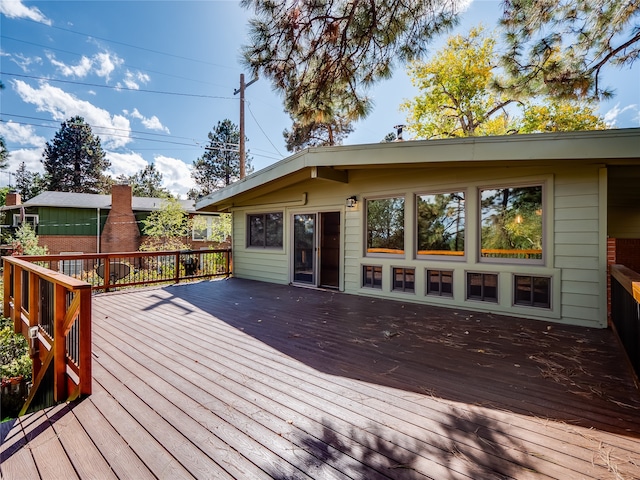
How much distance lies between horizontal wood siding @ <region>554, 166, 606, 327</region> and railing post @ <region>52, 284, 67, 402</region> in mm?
5391

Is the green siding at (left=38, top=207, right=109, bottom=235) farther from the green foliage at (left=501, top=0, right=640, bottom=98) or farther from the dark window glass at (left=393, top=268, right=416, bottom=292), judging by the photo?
the green foliage at (left=501, top=0, right=640, bottom=98)

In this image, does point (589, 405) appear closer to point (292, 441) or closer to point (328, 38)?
point (292, 441)

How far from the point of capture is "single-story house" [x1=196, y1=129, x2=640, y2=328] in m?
3.83

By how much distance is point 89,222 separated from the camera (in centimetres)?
1616

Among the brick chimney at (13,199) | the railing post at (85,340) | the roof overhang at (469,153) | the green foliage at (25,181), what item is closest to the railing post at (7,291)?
the railing post at (85,340)

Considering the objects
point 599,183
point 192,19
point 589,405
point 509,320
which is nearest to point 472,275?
point 509,320

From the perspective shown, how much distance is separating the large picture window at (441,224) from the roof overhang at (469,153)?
65 centimetres

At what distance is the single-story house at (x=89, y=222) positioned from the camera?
1548cm

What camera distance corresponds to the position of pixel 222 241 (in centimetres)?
1662

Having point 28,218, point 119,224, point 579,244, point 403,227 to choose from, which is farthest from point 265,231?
point 28,218

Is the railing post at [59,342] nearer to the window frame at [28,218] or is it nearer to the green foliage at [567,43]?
the green foliage at [567,43]

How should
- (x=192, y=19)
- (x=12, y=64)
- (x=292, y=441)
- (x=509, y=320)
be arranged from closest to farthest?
(x=292, y=441)
(x=509, y=320)
(x=192, y=19)
(x=12, y=64)

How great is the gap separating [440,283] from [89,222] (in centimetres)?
1785

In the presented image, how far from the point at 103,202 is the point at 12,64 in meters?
8.40
